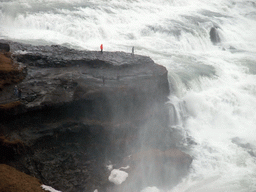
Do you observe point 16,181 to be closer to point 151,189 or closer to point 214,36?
point 151,189

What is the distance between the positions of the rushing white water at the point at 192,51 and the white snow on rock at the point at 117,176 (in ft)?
6.30

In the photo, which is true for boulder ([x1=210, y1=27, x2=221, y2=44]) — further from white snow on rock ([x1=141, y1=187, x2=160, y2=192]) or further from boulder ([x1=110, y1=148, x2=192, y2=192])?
white snow on rock ([x1=141, y1=187, x2=160, y2=192])

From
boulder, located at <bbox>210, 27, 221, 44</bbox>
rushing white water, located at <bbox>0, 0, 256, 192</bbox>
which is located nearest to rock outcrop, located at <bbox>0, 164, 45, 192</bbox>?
rushing white water, located at <bbox>0, 0, 256, 192</bbox>

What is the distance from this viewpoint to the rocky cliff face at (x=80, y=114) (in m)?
12.5

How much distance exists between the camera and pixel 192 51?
32.3 meters

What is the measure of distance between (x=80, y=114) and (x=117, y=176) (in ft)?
13.0

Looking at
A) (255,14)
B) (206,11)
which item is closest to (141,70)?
(206,11)

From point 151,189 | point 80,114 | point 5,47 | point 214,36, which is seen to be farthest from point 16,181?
point 214,36

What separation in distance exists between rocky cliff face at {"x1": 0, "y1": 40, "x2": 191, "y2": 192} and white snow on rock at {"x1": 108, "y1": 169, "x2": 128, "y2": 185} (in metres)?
0.30

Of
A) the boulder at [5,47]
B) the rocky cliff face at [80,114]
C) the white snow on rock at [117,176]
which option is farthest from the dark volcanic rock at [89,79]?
the white snow on rock at [117,176]

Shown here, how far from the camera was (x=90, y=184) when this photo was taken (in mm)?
13406

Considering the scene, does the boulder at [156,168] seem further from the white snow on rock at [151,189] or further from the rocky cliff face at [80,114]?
the rocky cliff face at [80,114]

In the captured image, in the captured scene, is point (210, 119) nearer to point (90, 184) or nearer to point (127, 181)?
point (127, 181)

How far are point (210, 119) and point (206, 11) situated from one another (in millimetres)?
31644
